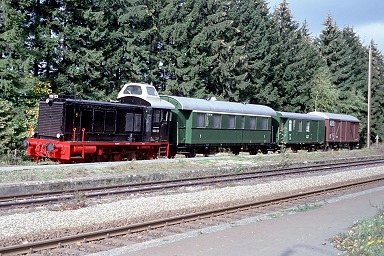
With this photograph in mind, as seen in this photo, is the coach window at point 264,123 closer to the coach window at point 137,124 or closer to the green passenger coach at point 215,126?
the green passenger coach at point 215,126

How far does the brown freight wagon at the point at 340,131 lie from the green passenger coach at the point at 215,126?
32.1ft

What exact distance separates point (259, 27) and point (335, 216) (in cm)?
3820

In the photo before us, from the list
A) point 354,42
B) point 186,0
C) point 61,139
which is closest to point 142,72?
point 186,0

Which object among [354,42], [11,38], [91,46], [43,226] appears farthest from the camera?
[354,42]

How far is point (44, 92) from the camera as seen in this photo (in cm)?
2453

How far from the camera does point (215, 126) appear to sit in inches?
1051

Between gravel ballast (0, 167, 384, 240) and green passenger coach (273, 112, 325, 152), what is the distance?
622 inches

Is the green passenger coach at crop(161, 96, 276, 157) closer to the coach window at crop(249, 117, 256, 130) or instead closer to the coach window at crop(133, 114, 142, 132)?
the coach window at crop(249, 117, 256, 130)

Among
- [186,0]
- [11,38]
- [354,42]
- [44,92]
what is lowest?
[44,92]

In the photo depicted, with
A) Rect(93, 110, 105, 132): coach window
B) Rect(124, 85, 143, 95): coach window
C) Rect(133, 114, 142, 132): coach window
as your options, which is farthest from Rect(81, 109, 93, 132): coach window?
Rect(124, 85, 143, 95): coach window

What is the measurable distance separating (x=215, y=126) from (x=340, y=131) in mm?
20148

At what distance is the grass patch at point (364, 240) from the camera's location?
6815 mm

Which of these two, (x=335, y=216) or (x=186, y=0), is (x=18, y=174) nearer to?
(x=335, y=216)

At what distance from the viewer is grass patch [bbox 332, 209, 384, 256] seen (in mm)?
6815
